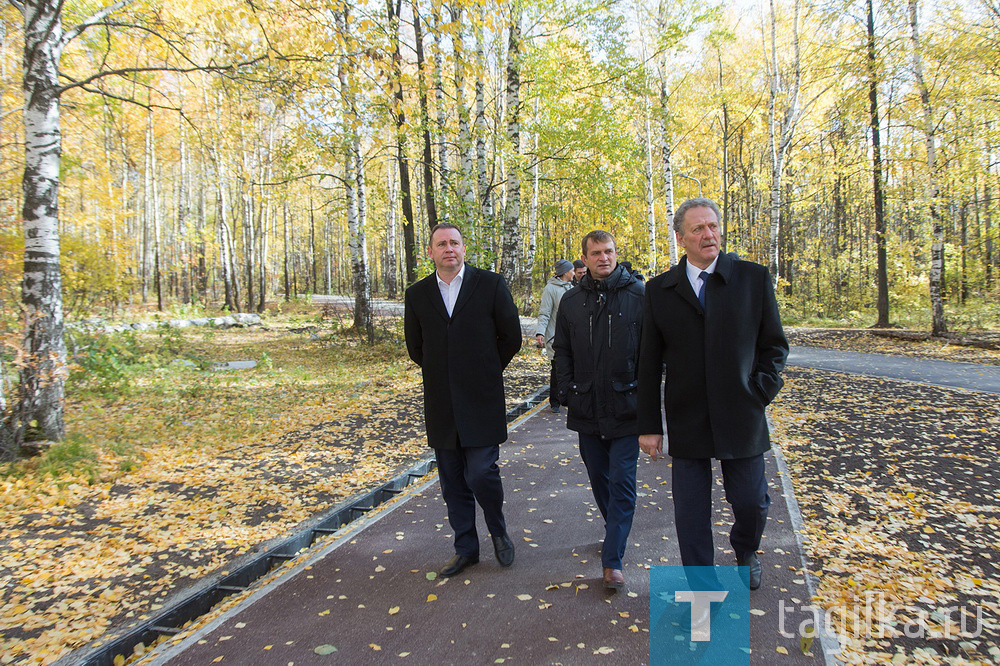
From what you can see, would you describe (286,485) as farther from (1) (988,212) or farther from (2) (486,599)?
(1) (988,212)

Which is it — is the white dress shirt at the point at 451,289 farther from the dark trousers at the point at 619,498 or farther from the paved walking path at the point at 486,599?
the paved walking path at the point at 486,599

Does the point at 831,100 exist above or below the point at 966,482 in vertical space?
above

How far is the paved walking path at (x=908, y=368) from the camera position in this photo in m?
10.5

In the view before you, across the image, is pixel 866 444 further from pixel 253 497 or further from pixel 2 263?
pixel 2 263

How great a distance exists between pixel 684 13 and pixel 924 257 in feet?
51.8

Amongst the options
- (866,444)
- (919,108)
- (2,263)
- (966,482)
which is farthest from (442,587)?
(919,108)

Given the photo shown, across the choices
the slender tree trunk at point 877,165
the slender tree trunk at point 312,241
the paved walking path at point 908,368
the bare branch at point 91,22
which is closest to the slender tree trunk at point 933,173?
the slender tree trunk at point 877,165

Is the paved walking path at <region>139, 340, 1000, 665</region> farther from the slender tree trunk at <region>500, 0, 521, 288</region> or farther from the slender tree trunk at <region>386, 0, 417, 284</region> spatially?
the slender tree trunk at <region>500, 0, 521, 288</region>

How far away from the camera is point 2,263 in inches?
336

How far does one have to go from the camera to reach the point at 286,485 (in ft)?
19.1

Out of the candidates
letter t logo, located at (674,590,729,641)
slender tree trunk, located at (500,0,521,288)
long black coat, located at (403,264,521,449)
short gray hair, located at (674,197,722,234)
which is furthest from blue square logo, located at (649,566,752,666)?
slender tree trunk, located at (500,0,521,288)

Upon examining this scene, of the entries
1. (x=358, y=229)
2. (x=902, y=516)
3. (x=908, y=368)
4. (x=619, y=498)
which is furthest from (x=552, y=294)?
(x=358, y=229)

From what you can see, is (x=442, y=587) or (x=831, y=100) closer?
(x=442, y=587)

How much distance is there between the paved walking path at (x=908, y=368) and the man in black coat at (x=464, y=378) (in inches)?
372
